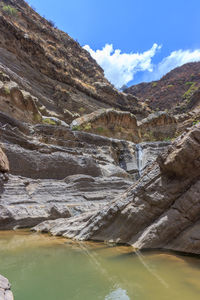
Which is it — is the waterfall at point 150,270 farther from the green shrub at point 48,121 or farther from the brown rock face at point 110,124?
the brown rock face at point 110,124

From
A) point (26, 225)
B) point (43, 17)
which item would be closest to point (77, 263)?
point (26, 225)

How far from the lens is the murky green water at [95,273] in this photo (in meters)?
2.57

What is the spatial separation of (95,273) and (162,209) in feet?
7.22

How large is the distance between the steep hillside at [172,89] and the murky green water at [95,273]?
179 ft

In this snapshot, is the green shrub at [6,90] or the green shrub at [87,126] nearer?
the green shrub at [6,90]

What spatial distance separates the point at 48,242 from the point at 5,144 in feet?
21.0

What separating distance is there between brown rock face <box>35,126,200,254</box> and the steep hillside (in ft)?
174

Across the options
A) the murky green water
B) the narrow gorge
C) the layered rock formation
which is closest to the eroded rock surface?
the narrow gorge

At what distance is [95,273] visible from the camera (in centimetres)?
324

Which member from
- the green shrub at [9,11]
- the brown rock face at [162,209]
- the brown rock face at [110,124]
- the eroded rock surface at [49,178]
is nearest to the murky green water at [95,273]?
the brown rock face at [162,209]

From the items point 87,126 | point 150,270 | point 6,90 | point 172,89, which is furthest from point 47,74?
point 172,89

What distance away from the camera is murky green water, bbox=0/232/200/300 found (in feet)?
8.44

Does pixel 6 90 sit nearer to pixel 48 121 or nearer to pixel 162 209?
pixel 48 121

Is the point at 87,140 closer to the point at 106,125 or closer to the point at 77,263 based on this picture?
the point at 106,125
